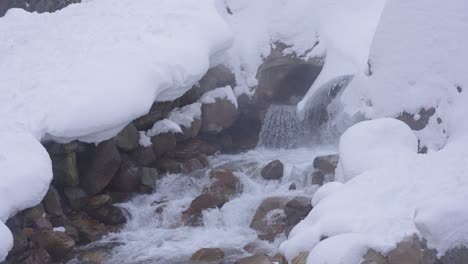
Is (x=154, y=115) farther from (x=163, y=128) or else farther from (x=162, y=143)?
(x=162, y=143)

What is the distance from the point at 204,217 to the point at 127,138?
2.16m

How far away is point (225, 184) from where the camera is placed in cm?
1103

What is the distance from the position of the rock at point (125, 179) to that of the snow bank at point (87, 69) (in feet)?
3.11

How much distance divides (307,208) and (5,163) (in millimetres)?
4446

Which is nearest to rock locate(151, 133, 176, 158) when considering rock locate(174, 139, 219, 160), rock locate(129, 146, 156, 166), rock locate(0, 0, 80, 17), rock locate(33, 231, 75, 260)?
rock locate(129, 146, 156, 166)

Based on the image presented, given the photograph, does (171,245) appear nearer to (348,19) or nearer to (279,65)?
(279,65)

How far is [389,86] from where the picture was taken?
11.0 meters

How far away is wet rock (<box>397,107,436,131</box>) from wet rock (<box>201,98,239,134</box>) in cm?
411

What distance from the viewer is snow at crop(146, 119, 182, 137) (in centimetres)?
1170

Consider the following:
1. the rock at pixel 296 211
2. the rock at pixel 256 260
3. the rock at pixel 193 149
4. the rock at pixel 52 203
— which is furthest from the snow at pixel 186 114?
the rock at pixel 256 260

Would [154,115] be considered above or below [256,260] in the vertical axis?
above

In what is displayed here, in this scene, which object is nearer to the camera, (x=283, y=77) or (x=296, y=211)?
(x=296, y=211)

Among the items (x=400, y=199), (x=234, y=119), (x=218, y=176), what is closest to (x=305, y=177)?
(x=218, y=176)

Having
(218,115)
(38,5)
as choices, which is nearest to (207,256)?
(218,115)
